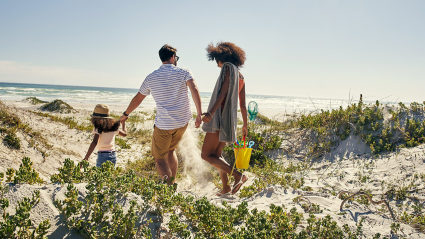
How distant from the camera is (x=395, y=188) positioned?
417 cm

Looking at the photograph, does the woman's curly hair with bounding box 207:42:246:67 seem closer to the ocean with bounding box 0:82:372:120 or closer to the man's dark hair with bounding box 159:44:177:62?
the man's dark hair with bounding box 159:44:177:62

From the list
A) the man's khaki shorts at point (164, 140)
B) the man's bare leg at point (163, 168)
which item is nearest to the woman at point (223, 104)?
the man's khaki shorts at point (164, 140)

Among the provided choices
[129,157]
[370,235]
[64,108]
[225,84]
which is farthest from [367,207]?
[64,108]

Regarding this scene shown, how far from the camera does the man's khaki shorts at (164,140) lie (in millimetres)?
3732

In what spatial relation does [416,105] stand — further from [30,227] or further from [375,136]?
[30,227]

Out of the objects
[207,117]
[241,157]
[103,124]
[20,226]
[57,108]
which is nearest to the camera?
[20,226]

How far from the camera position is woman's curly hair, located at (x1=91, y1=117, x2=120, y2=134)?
12.6 feet

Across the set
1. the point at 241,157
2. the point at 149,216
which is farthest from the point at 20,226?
the point at 241,157

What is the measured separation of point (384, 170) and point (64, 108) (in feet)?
41.2

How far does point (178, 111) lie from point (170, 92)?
0.28m

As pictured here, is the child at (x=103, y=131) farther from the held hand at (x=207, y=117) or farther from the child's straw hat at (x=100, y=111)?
the held hand at (x=207, y=117)

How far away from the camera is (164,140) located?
3.76m

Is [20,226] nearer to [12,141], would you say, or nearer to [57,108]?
[12,141]

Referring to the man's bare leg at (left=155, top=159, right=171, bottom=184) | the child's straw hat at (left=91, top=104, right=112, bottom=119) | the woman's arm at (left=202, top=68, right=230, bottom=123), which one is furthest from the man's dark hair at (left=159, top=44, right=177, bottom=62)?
the man's bare leg at (left=155, top=159, right=171, bottom=184)
